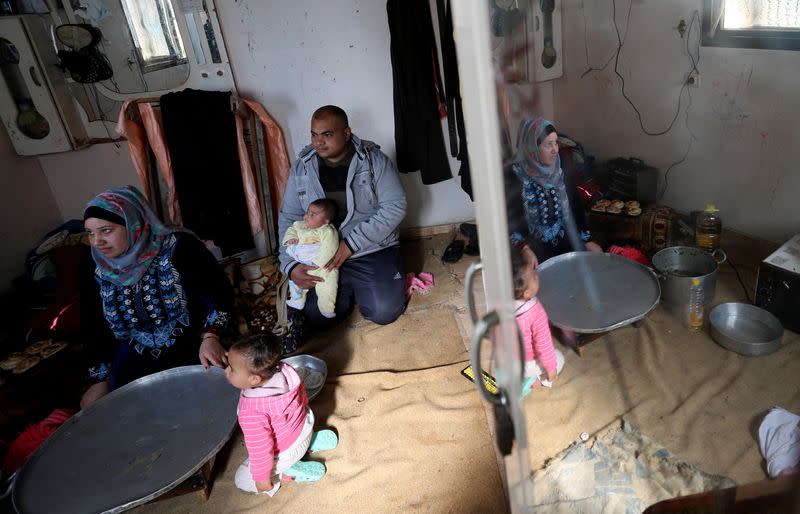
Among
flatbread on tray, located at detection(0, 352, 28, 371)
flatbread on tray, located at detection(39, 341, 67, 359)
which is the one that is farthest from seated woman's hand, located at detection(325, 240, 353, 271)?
flatbread on tray, located at detection(0, 352, 28, 371)

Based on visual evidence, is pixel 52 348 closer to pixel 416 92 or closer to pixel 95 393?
pixel 95 393

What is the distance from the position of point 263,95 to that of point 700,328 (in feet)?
7.37

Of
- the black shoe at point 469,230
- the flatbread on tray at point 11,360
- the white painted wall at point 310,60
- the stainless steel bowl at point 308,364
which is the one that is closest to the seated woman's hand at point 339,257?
the stainless steel bowl at point 308,364

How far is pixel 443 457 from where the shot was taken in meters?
1.58

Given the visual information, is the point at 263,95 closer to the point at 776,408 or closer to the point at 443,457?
the point at 443,457

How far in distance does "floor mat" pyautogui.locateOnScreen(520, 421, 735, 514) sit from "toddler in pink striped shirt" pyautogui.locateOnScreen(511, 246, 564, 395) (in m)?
0.30

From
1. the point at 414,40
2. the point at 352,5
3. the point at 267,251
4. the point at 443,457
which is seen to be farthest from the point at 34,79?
the point at 443,457

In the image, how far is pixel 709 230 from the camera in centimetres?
228

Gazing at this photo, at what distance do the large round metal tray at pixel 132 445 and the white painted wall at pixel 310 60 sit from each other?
1.52 meters

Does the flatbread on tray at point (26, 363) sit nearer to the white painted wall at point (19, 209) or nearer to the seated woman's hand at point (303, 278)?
the white painted wall at point (19, 209)

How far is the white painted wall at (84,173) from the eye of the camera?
272 centimetres

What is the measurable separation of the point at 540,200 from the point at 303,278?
54.7 inches

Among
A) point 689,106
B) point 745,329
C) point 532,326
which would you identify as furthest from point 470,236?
point 532,326

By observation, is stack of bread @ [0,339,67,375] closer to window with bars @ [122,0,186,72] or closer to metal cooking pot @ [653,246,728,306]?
window with bars @ [122,0,186,72]
